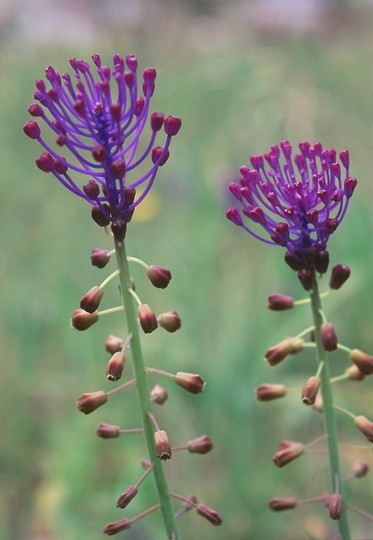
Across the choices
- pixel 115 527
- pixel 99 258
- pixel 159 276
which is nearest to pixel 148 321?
pixel 159 276

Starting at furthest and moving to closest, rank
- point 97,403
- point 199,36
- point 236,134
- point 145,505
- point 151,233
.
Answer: point 199,36
point 236,134
point 151,233
point 145,505
point 97,403

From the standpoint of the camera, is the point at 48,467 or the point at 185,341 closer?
the point at 48,467

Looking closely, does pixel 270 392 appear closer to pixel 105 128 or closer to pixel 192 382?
pixel 192 382

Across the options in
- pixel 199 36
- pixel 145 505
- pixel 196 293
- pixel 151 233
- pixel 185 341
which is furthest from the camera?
pixel 199 36

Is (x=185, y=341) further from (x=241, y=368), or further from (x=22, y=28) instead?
(x=22, y=28)

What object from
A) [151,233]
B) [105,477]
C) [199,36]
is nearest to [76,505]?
[105,477]

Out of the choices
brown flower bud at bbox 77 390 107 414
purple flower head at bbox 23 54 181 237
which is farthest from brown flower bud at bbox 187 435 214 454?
purple flower head at bbox 23 54 181 237

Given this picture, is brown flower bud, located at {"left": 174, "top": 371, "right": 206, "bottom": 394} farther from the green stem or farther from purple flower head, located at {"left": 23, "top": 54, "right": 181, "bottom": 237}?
purple flower head, located at {"left": 23, "top": 54, "right": 181, "bottom": 237}
